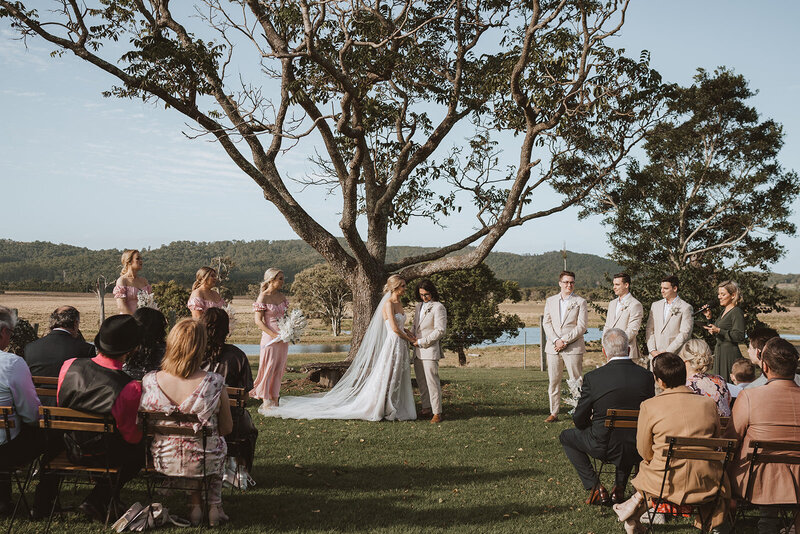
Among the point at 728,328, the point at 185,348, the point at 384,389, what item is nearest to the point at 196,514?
the point at 185,348

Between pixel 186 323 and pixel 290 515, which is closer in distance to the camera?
pixel 186 323

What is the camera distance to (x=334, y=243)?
1314 centimetres

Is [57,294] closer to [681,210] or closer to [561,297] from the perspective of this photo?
[681,210]

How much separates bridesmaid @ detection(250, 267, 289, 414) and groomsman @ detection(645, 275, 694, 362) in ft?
17.3

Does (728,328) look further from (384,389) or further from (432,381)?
(384,389)

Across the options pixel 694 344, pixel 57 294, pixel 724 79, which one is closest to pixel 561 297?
pixel 694 344

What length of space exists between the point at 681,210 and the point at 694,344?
83.4 ft

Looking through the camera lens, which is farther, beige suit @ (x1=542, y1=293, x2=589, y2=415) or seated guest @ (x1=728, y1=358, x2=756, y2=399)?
beige suit @ (x1=542, y1=293, x2=589, y2=415)

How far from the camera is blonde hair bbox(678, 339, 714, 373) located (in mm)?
5219

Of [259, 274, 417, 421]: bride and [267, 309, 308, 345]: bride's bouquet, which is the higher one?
[267, 309, 308, 345]: bride's bouquet

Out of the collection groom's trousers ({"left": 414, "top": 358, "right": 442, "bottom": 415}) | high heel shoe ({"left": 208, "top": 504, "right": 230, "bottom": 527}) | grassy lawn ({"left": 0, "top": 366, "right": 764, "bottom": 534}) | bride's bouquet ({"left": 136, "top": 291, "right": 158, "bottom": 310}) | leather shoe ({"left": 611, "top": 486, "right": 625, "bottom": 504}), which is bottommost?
grassy lawn ({"left": 0, "top": 366, "right": 764, "bottom": 534})

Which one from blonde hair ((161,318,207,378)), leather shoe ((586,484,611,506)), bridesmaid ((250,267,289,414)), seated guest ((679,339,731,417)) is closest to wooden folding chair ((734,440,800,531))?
seated guest ((679,339,731,417))

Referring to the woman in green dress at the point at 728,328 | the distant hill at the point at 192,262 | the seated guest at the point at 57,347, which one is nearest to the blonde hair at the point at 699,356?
the woman in green dress at the point at 728,328

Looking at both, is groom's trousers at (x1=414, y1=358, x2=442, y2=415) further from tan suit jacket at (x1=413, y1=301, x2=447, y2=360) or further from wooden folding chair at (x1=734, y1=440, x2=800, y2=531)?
wooden folding chair at (x1=734, y1=440, x2=800, y2=531)
